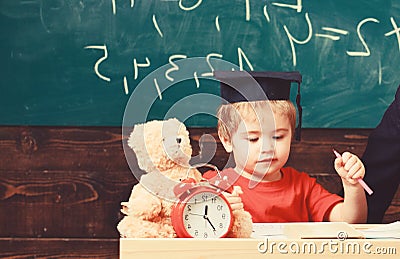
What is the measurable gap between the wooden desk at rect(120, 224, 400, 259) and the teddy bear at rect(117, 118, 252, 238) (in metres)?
0.09

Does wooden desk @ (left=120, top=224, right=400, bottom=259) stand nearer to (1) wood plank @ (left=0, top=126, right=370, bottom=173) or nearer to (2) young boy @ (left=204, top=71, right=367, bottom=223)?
(2) young boy @ (left=204, top=71, right=367, bottom=223)

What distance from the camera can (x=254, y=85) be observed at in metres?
1.81

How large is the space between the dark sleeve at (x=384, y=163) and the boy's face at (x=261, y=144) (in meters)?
0.41

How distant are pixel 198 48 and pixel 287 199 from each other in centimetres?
62

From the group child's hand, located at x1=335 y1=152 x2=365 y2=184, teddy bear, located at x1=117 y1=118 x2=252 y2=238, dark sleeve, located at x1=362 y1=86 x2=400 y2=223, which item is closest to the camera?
teddy bear, located at x1=117 y1=118 x2=252 y2=238

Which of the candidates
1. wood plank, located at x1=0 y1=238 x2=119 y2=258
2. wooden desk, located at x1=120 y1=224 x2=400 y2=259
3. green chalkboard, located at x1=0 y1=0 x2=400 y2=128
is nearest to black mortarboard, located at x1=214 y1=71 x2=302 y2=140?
green chalkboard, located at x1=0 y1=0 x2=400 y2=128

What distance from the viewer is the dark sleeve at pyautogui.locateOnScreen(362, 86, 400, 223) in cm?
218

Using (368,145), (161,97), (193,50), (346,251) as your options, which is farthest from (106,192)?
(346,251)

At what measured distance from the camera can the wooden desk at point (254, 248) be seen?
4.56ft

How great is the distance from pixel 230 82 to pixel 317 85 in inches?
20.3

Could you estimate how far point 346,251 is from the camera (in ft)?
4.61

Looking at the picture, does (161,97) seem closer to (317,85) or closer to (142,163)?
(317,85)

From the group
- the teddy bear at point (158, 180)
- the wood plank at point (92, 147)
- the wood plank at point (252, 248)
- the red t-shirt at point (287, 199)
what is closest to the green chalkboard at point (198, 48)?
the wood plank at point (92, 147)

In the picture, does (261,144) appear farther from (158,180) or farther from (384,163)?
(384,163)
